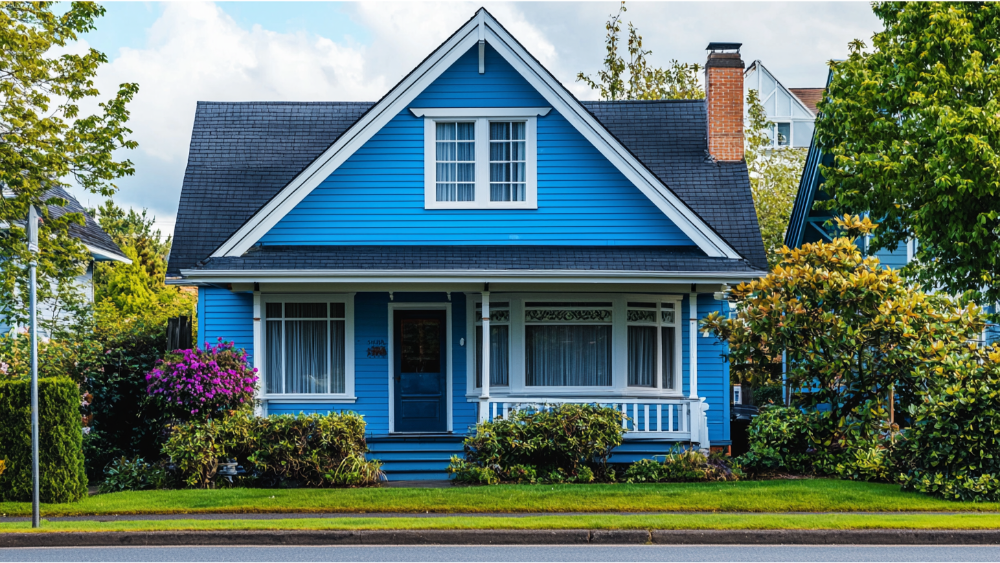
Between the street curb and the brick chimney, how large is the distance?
10099mm

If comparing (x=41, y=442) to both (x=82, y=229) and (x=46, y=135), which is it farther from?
(x=82, y=229)

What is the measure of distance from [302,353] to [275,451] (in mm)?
3287

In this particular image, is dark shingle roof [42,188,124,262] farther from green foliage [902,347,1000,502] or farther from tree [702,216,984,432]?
green foliage [902,347,1000,502]

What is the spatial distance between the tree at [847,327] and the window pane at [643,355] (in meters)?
2.31

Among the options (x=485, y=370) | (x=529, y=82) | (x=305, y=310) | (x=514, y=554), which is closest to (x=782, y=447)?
(x=485, y=370)

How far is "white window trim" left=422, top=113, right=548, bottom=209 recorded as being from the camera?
15.9 meters

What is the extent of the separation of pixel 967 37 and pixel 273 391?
12921 millimetres

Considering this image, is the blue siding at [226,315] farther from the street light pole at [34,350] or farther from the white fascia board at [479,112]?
the street light pole at [34,350]

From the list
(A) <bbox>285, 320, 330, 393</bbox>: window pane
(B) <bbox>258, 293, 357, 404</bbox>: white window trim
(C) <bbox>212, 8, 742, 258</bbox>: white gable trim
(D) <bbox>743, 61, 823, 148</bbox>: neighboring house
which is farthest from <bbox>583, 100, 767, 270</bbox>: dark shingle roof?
(D) <bbox>743, 61, 823, 148</bbox>: neighboring house

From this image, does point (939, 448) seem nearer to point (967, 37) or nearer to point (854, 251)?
point (854, 251)

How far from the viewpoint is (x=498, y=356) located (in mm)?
16203

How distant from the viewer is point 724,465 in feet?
44.8

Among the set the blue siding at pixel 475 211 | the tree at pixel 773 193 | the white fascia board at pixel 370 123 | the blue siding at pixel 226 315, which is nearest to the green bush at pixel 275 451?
the blue siding at pixel 226 315

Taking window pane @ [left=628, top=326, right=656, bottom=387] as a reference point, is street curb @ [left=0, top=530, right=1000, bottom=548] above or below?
below
